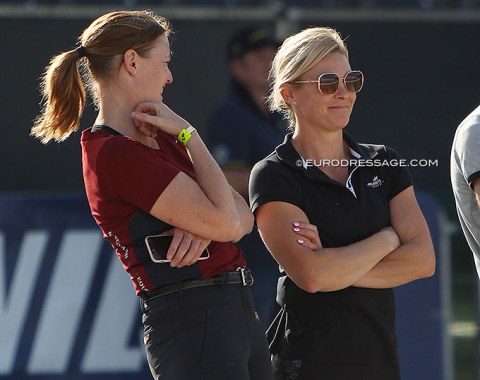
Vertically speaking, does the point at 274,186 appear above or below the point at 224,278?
above

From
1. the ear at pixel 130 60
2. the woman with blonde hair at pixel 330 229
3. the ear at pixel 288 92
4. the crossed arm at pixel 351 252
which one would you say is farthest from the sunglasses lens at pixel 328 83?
the ear at pixel 130 60

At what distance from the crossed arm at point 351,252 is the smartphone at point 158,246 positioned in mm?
378

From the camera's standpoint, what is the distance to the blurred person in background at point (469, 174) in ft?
10.0

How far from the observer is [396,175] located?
3430 mm

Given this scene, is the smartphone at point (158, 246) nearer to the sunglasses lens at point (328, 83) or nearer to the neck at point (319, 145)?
the neck at point (319, 145)

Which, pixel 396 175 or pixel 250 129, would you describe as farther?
pixel 250 129

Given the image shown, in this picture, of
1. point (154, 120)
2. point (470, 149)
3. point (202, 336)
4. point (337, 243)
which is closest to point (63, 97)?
point (154, 120)

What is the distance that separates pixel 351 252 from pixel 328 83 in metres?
0.54

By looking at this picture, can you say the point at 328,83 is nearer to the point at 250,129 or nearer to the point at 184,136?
the point at 184,136

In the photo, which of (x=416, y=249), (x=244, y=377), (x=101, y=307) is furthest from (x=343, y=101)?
(x=101, y=307)

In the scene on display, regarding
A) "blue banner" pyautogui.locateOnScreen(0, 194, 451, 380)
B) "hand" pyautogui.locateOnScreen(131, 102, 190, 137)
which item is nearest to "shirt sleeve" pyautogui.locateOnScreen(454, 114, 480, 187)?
"hand" pyautogui.locateOnScreen(131, 102, 190, 137)

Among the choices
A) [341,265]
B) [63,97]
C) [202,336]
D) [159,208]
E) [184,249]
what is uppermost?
[63,97]

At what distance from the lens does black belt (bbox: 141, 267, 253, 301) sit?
2.96 m

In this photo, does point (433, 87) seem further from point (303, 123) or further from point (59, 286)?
point (303, 123)
